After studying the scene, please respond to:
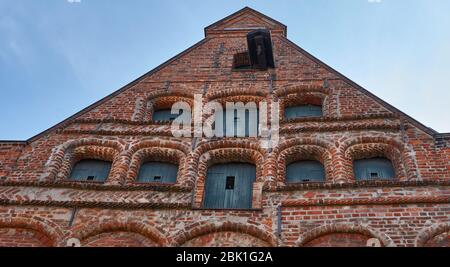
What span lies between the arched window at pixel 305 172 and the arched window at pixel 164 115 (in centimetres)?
329

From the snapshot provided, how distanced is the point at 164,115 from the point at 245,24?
4986 millimetres

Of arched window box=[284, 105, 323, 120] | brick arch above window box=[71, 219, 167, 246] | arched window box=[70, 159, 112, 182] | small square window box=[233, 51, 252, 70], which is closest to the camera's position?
brick arch above window box=[71, 219, 167, 246]

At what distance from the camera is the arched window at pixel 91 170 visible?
33.2ft

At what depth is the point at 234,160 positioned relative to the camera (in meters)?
10.4

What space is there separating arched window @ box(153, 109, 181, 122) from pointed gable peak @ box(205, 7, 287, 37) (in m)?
3.89

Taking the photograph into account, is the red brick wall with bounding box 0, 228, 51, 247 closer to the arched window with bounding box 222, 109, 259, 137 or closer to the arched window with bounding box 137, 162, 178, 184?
the arched window with bounding box 137, 162, 178, 184

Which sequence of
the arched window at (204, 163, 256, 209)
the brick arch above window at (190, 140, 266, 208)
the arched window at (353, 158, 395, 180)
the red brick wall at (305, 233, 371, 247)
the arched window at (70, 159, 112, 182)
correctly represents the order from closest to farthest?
1. the red brick wall at (305, 233, 371, 247)
2. the arched window at (204, 163, 256, 209)
3. the arched window at (353, 158, 395, 180)
4. the brick arch above window at (190, 140, 266, 208)
5. the arched window at (70, 159, 112, 182)

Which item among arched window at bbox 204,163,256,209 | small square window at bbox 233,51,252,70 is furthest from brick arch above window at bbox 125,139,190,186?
small square window at bbox 233,51,252,70

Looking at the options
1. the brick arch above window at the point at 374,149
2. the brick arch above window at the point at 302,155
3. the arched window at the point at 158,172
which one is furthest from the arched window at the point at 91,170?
the brick arch above window at the point at 374,149

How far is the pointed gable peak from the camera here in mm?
A: 15086

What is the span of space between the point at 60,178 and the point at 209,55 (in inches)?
225
